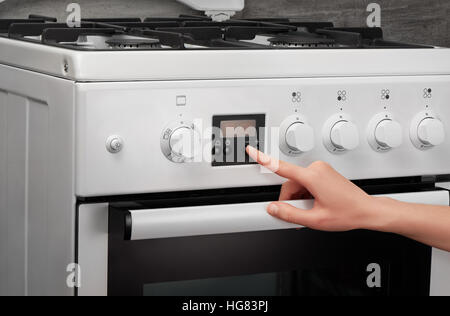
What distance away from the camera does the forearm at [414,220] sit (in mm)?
1095

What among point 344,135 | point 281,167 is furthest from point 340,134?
point 281,167

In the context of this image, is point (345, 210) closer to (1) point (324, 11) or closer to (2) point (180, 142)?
(2) point (180, 142)

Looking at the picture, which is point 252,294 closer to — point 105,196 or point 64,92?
point 105,196

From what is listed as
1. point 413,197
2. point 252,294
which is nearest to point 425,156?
point 413,197

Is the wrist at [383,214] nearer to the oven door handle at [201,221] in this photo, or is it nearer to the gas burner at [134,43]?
the oven door handle at [201,221]

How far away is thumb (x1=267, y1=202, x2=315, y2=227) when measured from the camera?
1.09 metres

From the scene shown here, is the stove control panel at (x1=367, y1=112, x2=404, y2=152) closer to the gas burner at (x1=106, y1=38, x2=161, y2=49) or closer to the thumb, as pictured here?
the thumb

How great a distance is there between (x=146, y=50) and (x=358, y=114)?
0.34 meters

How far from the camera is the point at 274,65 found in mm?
1158

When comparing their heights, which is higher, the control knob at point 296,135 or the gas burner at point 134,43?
the gas burner at point 134,43

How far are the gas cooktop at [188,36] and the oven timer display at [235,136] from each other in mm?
118

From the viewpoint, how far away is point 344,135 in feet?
3.90

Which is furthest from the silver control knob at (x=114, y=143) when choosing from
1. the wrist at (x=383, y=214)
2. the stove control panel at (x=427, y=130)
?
the stove control panel at (x=427, y=130)

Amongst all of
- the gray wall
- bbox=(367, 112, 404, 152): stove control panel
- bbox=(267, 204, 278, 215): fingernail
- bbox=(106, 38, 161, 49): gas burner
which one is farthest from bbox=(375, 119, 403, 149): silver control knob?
the gray wall
